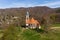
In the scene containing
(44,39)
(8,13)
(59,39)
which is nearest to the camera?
(59,39)

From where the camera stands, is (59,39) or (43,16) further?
(43,16)

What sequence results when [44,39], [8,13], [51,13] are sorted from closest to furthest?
[44,39] → [8,13] → [51,13]

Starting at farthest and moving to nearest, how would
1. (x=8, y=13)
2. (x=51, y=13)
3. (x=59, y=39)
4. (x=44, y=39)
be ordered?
1. (x=51, y=13)
2. (x=8, y=13)
3. (x=44, y=39)
4. (x=59, y=39)

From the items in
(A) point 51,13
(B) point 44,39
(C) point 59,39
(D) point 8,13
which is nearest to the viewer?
(C) point 59,39

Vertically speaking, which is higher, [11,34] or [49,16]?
[11,34]

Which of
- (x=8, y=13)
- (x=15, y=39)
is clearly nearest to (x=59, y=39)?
(x=15, y=39)

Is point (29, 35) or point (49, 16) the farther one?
point (49, 16)

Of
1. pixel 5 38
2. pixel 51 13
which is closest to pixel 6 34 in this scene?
pixel 5 38

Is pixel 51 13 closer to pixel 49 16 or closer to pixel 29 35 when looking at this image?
pixel 49 16

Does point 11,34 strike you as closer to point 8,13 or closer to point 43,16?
point 8,13
